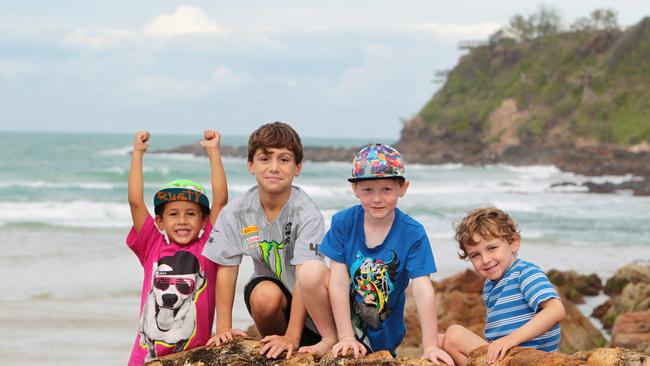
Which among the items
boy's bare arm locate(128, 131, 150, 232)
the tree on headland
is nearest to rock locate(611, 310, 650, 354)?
boy's bare arm locate(128, 131, 150, 232)

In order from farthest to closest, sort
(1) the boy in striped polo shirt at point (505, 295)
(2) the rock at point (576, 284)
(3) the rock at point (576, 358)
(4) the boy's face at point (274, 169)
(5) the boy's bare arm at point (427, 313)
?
(2) the rock at point (576, 284), (4) the boy's face at point (274, 169), (5) the boy's bare arm at point (427, 313), (1) the boy in striped polo shirt at point (505, 295), (3) the rock at point (576, 358)

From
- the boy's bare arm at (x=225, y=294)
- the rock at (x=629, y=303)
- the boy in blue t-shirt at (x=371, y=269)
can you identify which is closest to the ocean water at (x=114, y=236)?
the rock at (x=629, y=303)

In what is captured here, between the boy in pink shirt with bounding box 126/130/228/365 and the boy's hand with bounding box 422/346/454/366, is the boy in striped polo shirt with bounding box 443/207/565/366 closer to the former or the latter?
the boy's hand with bounding box 422/346/454/366

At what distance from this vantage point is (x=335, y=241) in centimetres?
374

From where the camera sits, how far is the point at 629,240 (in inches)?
701

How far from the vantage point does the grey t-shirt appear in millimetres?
3887

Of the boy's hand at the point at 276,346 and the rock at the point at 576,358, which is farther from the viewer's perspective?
the boy's hand at the point at 276,346

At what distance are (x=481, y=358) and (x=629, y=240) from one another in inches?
617

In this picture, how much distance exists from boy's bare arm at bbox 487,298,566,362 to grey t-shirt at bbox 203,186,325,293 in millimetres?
993

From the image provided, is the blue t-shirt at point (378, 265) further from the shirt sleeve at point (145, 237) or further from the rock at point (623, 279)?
the rock at point (623, 279)

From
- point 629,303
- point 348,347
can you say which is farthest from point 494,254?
point 629,303

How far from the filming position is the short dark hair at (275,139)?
3912mm

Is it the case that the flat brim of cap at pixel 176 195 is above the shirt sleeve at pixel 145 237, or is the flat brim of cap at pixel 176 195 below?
above

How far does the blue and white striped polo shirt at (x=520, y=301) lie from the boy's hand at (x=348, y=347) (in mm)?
599
